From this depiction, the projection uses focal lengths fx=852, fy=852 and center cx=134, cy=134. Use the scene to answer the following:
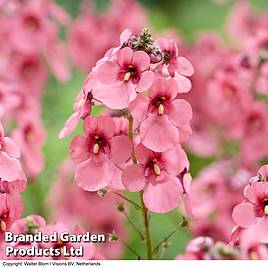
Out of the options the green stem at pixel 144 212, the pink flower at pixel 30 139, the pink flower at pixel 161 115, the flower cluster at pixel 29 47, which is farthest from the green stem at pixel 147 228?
the flower cluster at pixel 29 47

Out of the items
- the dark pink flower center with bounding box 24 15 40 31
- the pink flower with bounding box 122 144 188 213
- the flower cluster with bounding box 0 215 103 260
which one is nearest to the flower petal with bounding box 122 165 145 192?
the pink flower with bounding box 122 144 188 213

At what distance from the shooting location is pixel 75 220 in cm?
232

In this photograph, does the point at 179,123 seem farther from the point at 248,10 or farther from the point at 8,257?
the point at 248,10

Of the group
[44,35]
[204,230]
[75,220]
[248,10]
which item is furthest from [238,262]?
[248,10]

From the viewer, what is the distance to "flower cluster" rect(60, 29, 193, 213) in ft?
4.35

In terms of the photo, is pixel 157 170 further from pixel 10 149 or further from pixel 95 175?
pixel 10 149

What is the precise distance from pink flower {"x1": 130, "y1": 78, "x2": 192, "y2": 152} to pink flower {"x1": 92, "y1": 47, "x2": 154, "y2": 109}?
0.7 inches

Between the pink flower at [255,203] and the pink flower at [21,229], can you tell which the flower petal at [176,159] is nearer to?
the pink flower at [255,203]

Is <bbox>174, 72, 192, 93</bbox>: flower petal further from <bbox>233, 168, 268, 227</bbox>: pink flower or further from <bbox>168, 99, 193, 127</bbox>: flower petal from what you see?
<bbox>233, 168, 268, 227</bbox>: pink flower

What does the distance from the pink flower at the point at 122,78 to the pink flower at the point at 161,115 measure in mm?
18

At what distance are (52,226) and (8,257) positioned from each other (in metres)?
0.08

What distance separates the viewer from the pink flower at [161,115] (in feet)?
4.30

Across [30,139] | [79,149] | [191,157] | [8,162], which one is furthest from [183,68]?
[191,157]

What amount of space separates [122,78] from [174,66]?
0.09 meters
